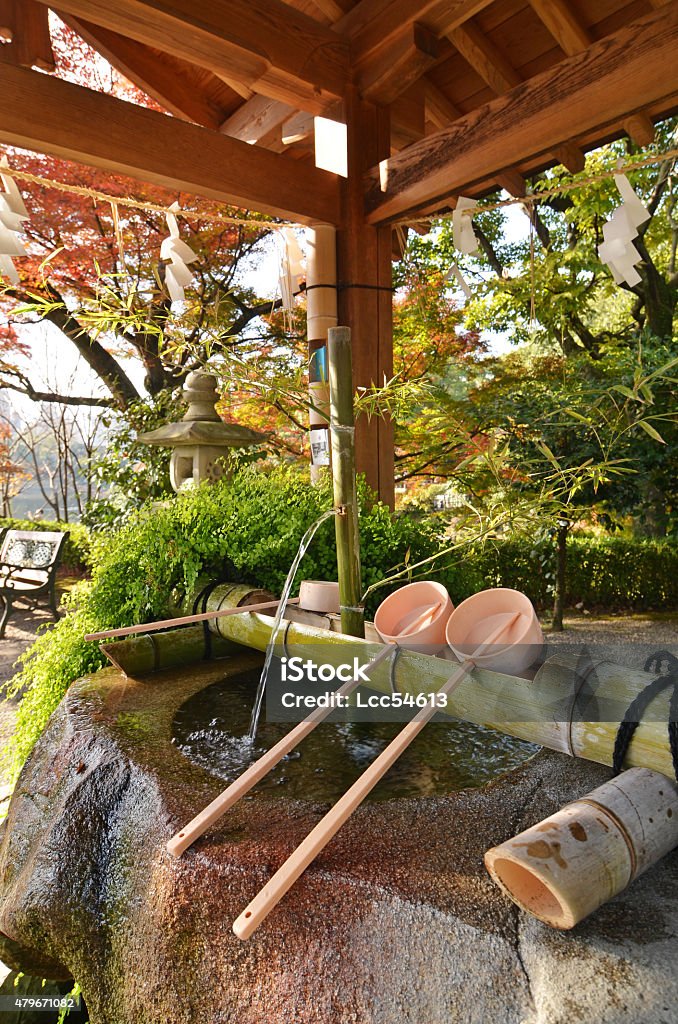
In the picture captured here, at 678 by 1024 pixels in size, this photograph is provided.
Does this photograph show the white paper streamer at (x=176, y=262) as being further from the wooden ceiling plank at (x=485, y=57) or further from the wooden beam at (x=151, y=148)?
the wooden ceiling plank at (x=485, y=57)

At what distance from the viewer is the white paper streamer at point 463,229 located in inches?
124

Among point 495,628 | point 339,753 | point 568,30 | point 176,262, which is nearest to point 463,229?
point 176,262

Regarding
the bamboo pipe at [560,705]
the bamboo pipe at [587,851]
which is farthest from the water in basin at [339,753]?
the bamboo pipe at [587,851]

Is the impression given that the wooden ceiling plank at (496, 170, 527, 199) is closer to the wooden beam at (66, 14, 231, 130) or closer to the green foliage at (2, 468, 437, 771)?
the wooden beam at (66, 14, 231, 130)

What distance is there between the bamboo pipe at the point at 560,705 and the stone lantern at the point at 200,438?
235 cm

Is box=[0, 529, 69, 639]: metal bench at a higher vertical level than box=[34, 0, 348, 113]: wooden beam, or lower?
lower

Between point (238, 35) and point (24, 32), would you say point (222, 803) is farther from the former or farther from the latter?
point (24, 32)

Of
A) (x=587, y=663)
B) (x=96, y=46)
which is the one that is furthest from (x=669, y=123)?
(x=587, y=663)

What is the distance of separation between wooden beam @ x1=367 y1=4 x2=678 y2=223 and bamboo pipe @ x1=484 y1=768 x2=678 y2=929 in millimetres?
3023

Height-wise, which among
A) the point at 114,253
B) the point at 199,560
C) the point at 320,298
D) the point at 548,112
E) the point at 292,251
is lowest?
the point at 199,560

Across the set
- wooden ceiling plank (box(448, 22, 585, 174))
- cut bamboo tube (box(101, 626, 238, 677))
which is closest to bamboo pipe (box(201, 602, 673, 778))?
cut bamboo tube (box(101, 626, 238, 677))

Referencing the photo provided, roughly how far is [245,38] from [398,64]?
3.35 feet

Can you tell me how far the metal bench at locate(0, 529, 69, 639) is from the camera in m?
6.41

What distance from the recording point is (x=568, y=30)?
149 inches
